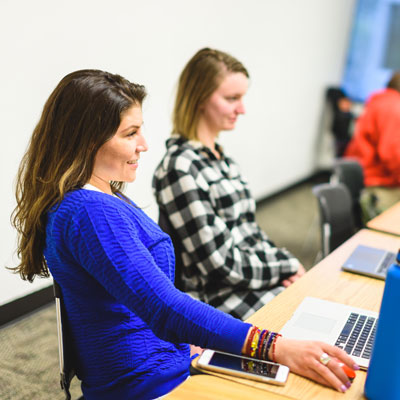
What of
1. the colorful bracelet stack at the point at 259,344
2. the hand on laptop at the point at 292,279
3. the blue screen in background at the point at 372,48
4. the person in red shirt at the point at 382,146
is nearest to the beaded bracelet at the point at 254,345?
the colorful bracelet stack at the point at 259,344

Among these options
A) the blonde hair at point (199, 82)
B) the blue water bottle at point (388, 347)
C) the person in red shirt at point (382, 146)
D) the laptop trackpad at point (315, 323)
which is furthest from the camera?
the person in red shirt at point (382, 146)

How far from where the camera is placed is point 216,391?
3.15ft

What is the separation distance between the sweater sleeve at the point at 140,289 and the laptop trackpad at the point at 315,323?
0.26 metres

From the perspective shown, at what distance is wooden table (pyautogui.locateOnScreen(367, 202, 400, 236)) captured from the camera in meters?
2.08

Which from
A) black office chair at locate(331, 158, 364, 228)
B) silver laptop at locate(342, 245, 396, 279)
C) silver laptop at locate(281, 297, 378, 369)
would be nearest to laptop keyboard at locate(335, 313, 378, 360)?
silver laptop at locate(281, 297, 378, 369)

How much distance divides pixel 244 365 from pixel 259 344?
54mm

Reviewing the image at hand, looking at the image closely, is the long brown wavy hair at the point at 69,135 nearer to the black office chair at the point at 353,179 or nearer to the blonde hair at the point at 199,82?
the blonde hair at the point at 199,82

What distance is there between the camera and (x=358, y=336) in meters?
1.17

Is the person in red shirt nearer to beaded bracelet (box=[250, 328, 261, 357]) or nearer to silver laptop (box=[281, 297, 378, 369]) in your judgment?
silver laptop (box=[281, 297, 378, 369])

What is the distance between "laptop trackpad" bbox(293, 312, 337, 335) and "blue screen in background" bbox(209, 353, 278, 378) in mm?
224

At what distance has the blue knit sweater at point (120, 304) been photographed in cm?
101

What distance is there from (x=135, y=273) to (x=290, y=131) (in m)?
4.32

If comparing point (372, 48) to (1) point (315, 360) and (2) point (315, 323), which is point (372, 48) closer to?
(2) point (315, 323)

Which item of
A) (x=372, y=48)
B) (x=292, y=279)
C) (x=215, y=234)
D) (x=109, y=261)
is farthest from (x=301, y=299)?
(x=372, y=48)
